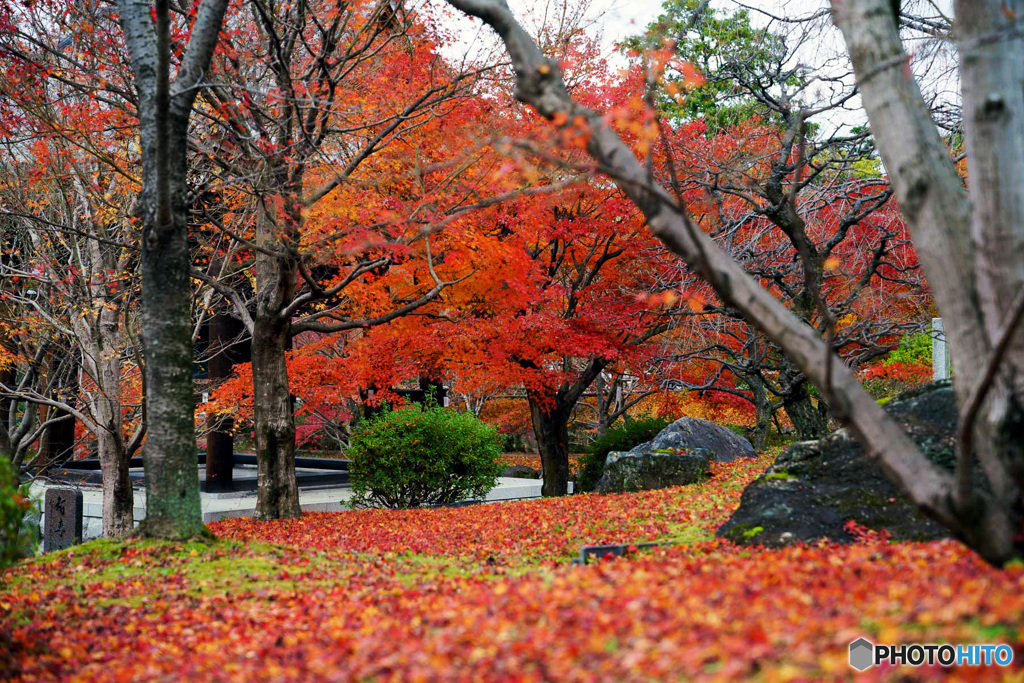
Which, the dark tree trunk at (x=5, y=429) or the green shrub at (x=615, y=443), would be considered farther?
the green shrub at (x=615, y=443)

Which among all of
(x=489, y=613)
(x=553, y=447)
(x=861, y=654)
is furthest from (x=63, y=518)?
(x=861, y=654)

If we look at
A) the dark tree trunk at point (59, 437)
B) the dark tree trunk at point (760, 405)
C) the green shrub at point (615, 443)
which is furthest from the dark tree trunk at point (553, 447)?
the dark tree trunk at point (59, 437)

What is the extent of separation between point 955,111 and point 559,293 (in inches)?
250

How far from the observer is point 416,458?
511 inches

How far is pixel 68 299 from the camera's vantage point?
35.6 feet

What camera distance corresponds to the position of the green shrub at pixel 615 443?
46.9 feet

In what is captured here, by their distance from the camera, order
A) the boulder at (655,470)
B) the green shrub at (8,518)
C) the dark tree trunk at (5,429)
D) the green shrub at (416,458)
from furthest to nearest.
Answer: the green shrub at (416,458)
the boulder at (655,470)
the dark tree trunk at (5,429)
the green shrub at (8,518)

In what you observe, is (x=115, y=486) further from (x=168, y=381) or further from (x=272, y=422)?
(x=168, y=381)

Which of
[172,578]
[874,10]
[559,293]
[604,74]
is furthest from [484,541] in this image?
[604,74]

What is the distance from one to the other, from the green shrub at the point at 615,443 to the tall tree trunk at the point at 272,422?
573 centimetres

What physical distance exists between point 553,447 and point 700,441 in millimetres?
2929

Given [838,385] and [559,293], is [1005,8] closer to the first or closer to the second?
[838,385]

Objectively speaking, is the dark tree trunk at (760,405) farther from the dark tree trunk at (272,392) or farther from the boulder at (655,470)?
the dark tree trunk at (272,392)

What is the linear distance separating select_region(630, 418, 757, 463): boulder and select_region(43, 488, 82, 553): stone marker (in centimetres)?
820
